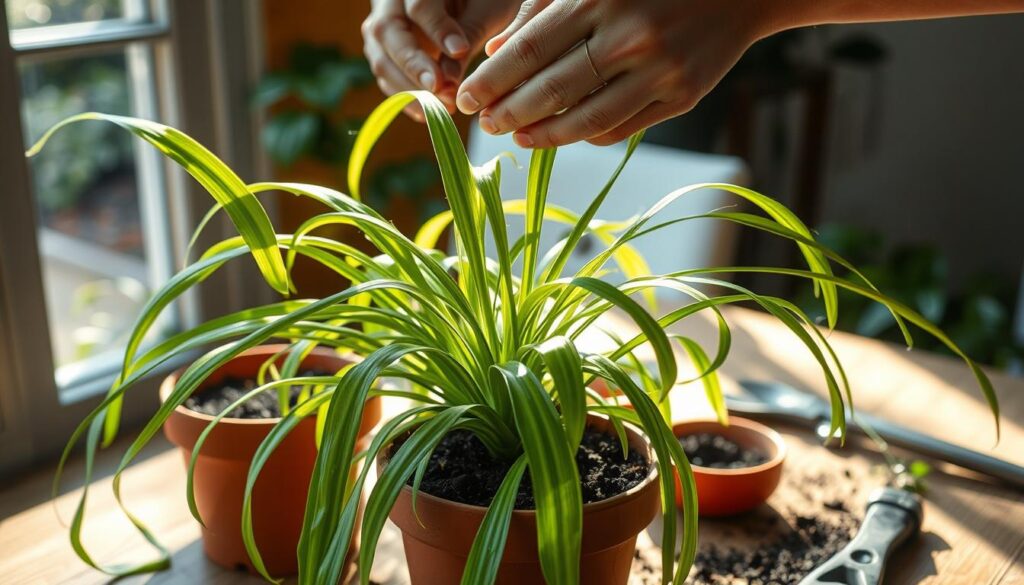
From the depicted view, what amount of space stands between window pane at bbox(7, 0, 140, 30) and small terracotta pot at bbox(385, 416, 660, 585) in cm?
108

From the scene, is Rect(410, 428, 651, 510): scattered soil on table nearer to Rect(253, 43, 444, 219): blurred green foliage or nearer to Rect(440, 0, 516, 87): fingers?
Rect(440, 0, 516, 87): fingers

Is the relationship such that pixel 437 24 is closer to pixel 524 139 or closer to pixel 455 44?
pixel 455 44

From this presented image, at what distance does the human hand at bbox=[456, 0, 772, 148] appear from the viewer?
689 millimetres

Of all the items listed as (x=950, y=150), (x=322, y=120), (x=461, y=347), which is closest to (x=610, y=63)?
(x=461, y=347)

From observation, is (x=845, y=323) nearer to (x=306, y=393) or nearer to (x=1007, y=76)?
(x=1007, y=76)

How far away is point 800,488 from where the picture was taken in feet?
3.63

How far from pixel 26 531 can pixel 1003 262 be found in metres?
3.88

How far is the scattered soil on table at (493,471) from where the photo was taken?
30.4 inches

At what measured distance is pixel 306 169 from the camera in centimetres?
226

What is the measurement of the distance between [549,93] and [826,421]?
27.3 inches

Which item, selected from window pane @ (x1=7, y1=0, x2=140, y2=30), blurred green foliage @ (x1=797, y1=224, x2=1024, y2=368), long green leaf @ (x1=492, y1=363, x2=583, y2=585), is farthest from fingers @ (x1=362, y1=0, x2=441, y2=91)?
blurred green foliage @ (x1=797, y1=224, x2=1024, y2=368)

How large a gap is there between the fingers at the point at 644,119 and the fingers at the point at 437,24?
293 millimetres

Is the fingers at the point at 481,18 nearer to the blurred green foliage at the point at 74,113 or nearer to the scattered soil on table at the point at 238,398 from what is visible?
the scattered soil on table at the point at 238,398

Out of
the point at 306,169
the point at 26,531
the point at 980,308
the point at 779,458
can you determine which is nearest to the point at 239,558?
the point at 26,531
